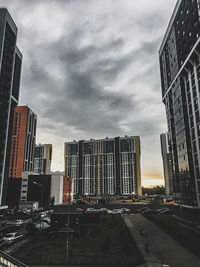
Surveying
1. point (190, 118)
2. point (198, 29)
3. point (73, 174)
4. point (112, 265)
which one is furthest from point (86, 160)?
point (112, 265)

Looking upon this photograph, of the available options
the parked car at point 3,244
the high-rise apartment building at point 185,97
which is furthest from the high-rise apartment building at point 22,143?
the parked car at point 3,244

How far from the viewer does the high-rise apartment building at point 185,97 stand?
171ft

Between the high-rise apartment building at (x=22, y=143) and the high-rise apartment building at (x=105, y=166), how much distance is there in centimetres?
4571

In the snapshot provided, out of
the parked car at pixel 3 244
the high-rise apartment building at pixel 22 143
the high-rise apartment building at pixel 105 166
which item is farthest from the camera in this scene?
the high-rise apartment building at pixel 105 166

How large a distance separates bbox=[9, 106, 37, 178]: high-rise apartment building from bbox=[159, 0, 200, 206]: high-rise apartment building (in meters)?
95.4

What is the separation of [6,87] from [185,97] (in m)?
56.1

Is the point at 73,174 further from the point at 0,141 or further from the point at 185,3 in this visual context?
the point at 185,3

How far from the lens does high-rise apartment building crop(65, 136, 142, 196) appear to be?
16125 centimetres

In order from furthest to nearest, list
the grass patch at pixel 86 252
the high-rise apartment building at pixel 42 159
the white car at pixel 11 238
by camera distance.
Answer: the high-rise apartment building at pixel 42 159 → the white car at pixel 11 238 → the grass patch at pixel 86 252

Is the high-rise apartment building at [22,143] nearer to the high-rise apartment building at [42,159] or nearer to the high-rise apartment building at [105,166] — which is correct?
the high-rise apartment building at [105,166]

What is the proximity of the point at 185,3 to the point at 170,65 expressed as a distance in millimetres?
17162

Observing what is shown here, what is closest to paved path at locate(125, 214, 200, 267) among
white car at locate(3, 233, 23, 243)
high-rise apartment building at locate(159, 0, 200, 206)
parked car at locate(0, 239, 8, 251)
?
parked car at locate(0, 239, 8, 251)

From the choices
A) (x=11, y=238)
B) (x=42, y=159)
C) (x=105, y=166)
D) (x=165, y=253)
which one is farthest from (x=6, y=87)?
(x=42, y=159)

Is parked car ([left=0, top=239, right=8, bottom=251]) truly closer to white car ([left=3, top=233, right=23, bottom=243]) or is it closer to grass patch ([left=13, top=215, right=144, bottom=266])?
white car ([left=3, top=233, right=23, bottom=243])
